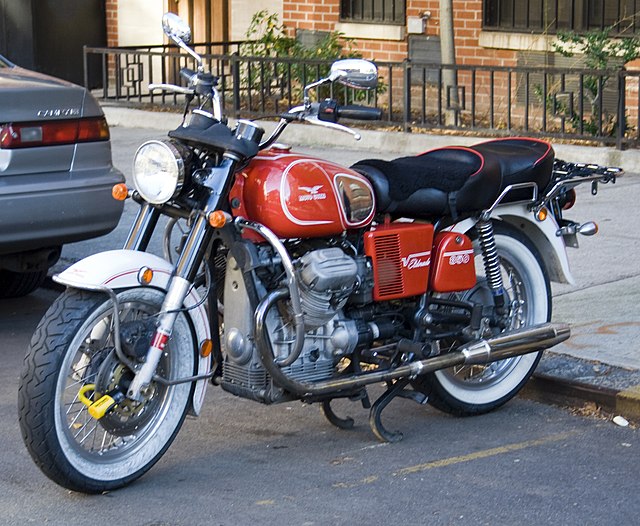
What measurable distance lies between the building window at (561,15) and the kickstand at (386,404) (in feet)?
27.9

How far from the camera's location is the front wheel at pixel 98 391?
14.1 feet

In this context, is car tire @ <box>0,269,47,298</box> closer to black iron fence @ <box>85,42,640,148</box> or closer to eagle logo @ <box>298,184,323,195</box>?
eagle logo @ <box>298,184,323,195</box>

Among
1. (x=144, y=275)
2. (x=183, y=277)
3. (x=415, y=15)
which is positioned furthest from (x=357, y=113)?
(x=415, y=15)

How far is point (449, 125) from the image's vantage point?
12.3 meters

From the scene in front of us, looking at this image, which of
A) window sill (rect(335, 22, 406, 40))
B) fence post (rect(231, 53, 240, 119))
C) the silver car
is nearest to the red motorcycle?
the silver car

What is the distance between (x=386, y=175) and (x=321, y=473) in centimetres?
118

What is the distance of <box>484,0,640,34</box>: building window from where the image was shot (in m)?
12.9

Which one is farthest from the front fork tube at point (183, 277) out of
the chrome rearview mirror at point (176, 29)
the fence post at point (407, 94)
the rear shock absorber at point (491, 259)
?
the fence post at point (407, 94)

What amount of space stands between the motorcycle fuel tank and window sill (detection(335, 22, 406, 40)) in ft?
33.6

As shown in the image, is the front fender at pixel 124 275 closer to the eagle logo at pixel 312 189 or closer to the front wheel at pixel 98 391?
the front wheel at pixel 98 391

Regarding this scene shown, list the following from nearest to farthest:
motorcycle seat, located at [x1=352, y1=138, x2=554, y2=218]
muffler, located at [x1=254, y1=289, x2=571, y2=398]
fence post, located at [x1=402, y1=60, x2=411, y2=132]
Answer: muffler, located at [x1=254, y1=289, x2=571, y2=398] < motorcycle seat, located at [x1=352, y1=138, x2=554, y2=218] < fence post, located at [x1=402, y1=60, x2=411, y2=132]

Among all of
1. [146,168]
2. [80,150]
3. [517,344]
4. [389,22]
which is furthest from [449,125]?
→ [146,168]

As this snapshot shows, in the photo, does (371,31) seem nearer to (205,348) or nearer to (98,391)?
(205,348)

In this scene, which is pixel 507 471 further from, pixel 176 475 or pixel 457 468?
pixel 176 475
